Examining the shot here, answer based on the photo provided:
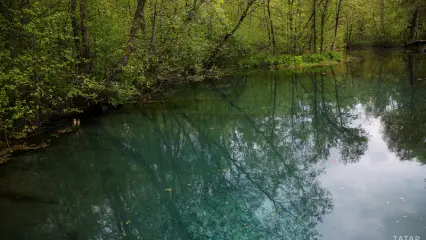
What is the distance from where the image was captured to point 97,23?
→ 1513cm

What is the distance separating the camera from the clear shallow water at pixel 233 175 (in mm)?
6438

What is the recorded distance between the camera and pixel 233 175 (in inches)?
344

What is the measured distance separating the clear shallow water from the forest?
1.90 m

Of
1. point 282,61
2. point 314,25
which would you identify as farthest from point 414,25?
point 282,61

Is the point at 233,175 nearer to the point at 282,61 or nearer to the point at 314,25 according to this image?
the point at 282,61

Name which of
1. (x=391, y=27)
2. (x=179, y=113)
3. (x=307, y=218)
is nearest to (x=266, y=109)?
(x=179, y=113)

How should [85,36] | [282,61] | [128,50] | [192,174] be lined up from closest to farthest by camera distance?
1. [192,174]
2. [85,36]
3. [128,50]
4. [282,61]

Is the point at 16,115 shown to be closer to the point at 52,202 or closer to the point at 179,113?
the point at 52,202

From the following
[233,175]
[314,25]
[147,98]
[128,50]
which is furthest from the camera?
[314,25]

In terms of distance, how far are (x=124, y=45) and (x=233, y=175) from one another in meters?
9.28

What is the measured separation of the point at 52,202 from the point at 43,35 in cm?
643

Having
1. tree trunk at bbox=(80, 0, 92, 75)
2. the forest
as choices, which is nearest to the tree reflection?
the forest

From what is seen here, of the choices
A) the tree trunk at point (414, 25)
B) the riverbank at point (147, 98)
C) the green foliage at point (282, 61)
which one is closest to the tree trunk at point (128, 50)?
the riverbank at point (147, 98)

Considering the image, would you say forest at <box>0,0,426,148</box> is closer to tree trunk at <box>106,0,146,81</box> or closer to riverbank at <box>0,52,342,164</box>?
tree trunk at <box>106,0,146,81</box>
